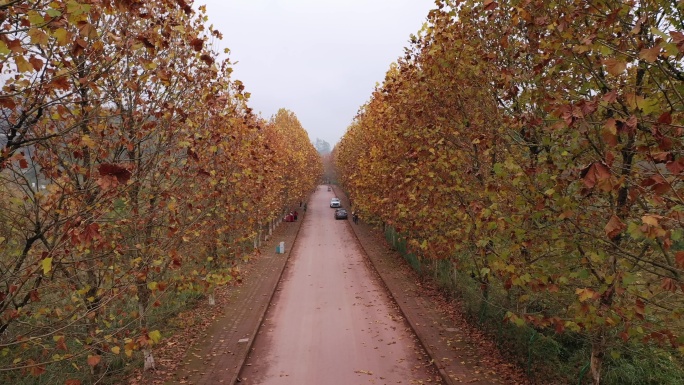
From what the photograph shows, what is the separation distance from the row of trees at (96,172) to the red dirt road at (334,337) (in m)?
3.24

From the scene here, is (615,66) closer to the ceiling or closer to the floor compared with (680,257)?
closer to the ceiling

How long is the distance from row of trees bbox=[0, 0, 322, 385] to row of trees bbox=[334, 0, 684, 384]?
465 centimetres

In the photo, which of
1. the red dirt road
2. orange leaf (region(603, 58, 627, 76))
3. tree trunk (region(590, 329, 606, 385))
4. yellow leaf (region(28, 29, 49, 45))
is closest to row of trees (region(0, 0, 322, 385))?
yellow leaf (region(28, 29, 49, 45))

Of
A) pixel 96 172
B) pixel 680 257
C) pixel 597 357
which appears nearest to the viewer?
pixel 680 257

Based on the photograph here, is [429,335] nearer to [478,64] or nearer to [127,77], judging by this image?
[478,64]

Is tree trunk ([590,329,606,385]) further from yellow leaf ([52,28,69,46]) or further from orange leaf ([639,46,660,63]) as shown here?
yellow leaf ([52,28,69,46])

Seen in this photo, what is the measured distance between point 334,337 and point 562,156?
9309mm

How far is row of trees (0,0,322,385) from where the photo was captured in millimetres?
4391

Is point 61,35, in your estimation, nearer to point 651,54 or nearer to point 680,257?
point 651,54

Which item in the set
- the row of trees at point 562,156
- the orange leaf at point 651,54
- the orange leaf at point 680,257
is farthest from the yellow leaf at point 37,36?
the orange leaf at point 680,257

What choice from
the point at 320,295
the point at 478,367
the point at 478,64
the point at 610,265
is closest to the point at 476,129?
the point at 478,64

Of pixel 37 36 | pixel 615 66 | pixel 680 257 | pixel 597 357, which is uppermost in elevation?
pixel 37 36

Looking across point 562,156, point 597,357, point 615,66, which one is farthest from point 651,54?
point 597,357

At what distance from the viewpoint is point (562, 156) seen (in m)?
6.54
